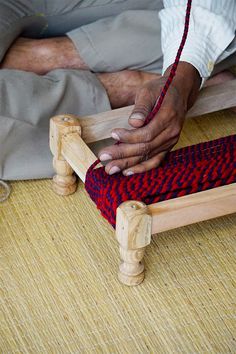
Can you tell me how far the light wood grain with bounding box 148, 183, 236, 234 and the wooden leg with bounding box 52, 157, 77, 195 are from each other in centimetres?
35

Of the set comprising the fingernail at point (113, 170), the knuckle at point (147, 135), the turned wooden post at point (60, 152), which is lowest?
the turned wooden post at point (60, 152)

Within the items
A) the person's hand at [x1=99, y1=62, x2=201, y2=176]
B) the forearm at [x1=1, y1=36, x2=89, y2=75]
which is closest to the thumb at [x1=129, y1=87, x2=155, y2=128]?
the person's hand at [x1=99, y1=62, x2=201, y2=176]

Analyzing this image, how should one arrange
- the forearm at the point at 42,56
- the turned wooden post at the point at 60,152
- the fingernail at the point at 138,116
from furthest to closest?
1. the forearm at the point at 42,56
2. the turned wooden post at the point at 60,152
3. the fingernail at the point at 138,116

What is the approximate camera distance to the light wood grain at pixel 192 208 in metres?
1.31

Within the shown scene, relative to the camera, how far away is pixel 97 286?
55.2 inches

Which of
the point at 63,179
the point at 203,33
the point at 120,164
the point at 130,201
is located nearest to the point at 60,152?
the point at 63,179

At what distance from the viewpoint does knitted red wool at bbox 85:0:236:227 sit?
1357 mm

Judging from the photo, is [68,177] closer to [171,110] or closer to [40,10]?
[171,110]

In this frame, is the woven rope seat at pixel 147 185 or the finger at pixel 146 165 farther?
the finger at pixel 146 165

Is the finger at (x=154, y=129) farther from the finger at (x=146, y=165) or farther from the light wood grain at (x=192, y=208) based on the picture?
the light wood grain at (x=192, y=208)

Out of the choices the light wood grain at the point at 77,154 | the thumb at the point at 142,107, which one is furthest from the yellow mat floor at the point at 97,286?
the thumb at the point at 142,107

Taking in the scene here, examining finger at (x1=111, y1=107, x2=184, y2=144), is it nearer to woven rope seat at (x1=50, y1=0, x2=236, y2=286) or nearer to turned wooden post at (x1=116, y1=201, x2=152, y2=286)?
woven rope seat at (x1=50, y1=0, x2=236, y2=286)

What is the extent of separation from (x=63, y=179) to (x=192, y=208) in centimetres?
39

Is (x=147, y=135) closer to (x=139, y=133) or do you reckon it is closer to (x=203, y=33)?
(x=139, y=133)
